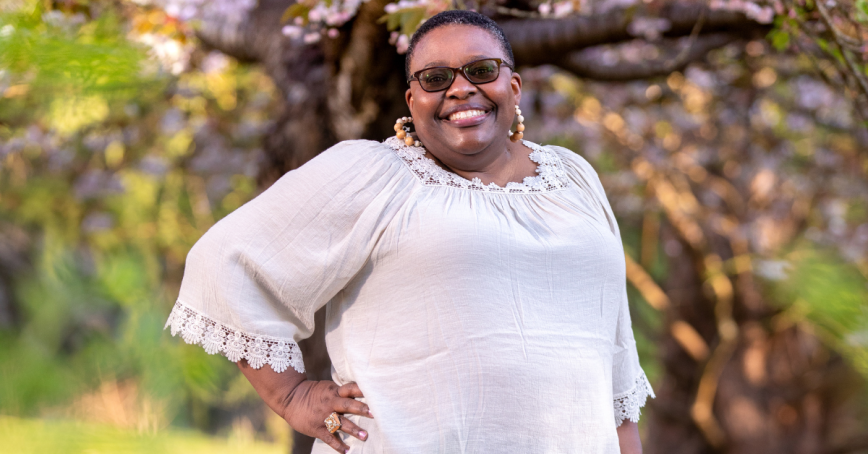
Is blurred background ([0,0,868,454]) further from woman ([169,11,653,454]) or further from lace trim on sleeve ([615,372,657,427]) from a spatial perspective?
lace trim on sleeve ([615,372,657,427])

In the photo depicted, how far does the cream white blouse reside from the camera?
1.60m

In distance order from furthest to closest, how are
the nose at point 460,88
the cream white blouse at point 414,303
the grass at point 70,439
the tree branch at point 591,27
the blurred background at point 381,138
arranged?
1. the tree branch at point 591,27
2. the nose at point 460,88
3. the cream white blouse at point 414,303
4. the blurred background at point 381,138
5. the grass at point 70,439

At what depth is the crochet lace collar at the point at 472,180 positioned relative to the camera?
1.75 meters

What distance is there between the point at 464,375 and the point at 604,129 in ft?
16.4

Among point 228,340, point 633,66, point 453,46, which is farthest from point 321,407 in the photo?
point 633,66

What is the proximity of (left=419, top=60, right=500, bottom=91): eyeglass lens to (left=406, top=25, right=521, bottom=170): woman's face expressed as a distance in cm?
1

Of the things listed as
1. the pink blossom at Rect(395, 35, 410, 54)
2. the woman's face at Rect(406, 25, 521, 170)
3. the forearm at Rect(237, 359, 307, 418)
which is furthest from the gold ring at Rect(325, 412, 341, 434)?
the pink blossom at Rect(395, 35, 410, 54)

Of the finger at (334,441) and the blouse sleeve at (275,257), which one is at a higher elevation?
the blouse sleeve at (275,257)

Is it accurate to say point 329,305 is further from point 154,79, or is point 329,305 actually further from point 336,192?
point 154,79

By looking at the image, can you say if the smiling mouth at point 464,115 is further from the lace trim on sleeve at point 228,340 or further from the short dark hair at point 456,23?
the lace trim on sleeve at point 228,340

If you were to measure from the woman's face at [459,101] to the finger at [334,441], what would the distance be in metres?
0.76

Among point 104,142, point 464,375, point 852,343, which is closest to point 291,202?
point 464,375

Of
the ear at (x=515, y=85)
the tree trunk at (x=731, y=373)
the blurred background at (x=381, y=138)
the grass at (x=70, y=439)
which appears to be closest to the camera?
the grass at (x=70, y=439)

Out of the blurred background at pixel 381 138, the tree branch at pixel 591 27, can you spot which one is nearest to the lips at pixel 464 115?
the blurred background at pixel 381 138
